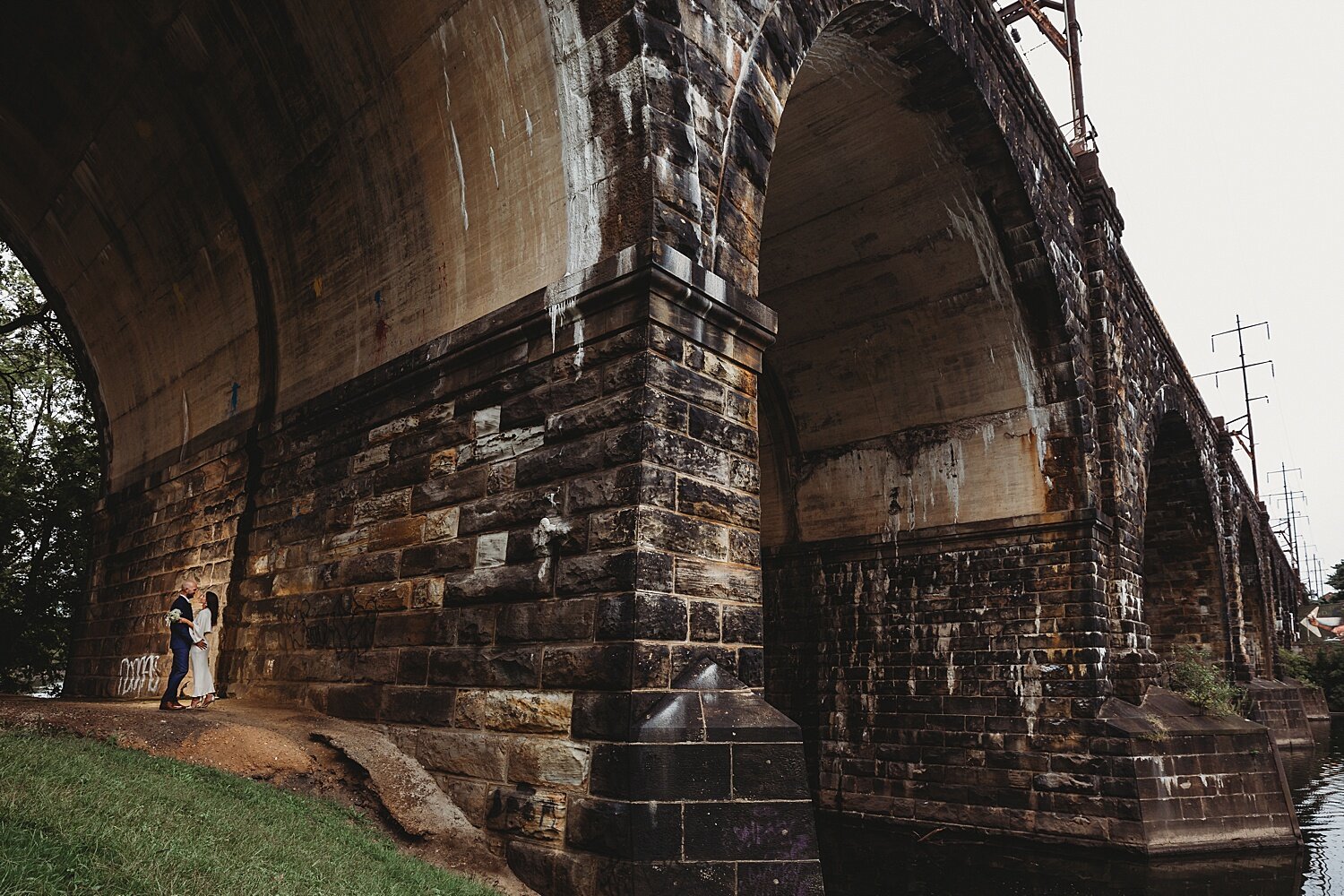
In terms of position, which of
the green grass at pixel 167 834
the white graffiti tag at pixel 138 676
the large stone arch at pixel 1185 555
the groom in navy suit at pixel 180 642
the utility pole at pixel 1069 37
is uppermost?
the utility pole at pixel 1069 37

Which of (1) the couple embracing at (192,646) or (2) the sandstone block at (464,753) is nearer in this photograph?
(2) the sandstone block at (464,753)

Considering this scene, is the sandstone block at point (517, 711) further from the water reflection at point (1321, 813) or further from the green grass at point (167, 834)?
the water reflection at point (1321, 813)

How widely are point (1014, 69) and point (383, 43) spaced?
7.74 metres

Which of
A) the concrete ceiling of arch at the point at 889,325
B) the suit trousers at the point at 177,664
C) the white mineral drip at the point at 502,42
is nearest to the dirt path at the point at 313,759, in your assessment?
the suit trousers at the point at 177,664

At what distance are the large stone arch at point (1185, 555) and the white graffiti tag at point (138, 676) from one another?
58.5 ft

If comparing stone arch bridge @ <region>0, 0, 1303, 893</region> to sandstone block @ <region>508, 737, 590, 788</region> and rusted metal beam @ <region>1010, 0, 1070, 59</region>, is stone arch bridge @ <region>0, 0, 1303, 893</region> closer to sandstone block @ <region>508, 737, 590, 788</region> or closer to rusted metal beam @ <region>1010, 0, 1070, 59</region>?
sandstone block @ <region>508, 737, 590, 788</region>

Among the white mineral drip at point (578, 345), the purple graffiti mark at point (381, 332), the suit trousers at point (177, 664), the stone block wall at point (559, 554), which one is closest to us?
the stone block wall at point (559, 554)

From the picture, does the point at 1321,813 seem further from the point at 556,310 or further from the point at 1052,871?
the point at 556,310

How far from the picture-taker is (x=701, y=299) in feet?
16.6

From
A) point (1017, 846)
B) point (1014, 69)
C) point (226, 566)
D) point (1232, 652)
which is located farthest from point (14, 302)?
point (1232, 652)

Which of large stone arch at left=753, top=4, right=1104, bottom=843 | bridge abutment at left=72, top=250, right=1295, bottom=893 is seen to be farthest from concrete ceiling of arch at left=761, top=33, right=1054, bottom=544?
bridge abutment at left=72, top=250, right=1295, bottom=893

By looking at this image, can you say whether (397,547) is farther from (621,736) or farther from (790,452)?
(790,452)

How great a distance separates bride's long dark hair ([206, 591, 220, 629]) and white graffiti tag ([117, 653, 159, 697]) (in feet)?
4.70

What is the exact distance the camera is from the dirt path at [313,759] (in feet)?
15.8
